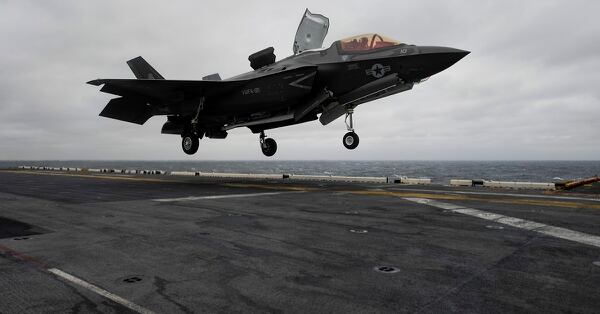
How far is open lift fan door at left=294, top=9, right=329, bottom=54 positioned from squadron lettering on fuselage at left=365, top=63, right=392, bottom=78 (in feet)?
14.7

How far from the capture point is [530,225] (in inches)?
297

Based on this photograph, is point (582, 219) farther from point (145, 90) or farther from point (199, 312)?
point (145, 90)

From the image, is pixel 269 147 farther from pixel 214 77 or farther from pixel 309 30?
pixel 309 30

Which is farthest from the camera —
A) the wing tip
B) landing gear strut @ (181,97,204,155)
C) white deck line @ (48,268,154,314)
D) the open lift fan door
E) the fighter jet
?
landing gear strut @ (181,97,204,155)

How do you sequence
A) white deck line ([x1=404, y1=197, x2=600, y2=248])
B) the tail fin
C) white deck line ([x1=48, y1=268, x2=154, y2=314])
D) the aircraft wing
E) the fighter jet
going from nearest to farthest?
white deck line ([x1=48, y1=268, x2=154, y2=314]) < white deck line ([x1=404, y1=197, x2=600, y2=248]) < the fighter jet < the aircraft wing < the tail fin

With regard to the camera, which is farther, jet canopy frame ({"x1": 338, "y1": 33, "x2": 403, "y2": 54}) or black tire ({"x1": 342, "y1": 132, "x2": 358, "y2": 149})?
black tire ({"x1": 342, "y1": 132, "x2": 358, "y2": 149})

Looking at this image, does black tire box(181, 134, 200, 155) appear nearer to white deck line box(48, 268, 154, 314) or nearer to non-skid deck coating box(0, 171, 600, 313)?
non-skid deck coating box(0, 171, 600, 313)

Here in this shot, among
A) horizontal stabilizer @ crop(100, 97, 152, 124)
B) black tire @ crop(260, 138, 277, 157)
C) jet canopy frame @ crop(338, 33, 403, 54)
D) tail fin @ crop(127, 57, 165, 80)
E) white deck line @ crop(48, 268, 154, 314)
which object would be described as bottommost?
white deck line @ crop(48, 268, 154, 314)

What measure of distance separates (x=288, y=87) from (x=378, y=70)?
3989 millimetres

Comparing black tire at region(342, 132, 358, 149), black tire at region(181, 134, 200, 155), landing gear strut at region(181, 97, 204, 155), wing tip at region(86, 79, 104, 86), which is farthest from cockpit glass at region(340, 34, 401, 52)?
wing tip at region(86, 79, 104, 86)

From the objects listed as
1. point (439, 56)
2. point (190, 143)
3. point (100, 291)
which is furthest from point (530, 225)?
point (190, 143)

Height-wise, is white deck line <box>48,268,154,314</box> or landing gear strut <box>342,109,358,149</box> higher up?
landing gear strut <box>342,109,358,149</box>

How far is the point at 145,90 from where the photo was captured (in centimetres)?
2000

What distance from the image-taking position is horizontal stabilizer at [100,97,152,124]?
22.0 metres
